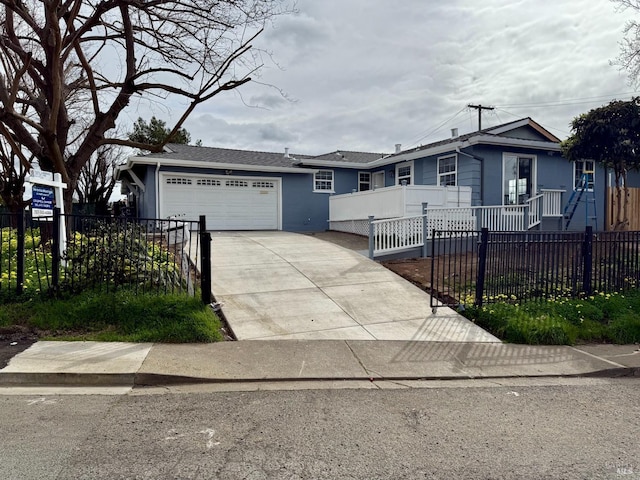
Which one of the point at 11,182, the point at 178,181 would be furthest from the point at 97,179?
the point at 178,181

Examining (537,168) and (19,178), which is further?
(19,178)

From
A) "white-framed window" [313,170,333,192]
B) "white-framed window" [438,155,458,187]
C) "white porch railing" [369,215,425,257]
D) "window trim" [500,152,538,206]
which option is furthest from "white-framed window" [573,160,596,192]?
"white-framed window" [313,170,333,192]

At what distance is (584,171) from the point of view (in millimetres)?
16469

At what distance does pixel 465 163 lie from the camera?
15.2m

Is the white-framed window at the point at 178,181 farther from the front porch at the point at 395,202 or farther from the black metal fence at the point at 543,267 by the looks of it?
the black metal fence at the point at 543,267

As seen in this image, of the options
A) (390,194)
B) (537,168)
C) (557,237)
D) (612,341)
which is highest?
(537,168)

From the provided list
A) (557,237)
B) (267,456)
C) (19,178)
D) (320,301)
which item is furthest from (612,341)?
(19,178)

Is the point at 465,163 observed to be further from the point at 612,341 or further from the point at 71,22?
the point at 71,22

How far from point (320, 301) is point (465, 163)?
9857 millimetres

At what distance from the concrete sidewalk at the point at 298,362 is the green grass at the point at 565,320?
0.30m

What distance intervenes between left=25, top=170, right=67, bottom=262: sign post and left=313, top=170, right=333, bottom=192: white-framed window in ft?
38.9

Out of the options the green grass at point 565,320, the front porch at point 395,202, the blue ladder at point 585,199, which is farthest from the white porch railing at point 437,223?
A: the green grass at point 565,320

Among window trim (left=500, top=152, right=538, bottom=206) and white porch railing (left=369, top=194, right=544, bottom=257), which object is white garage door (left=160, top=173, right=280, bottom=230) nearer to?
white porch railing (left=369, top=194, right=544, bottom=257)

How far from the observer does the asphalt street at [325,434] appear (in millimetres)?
2984
